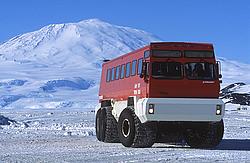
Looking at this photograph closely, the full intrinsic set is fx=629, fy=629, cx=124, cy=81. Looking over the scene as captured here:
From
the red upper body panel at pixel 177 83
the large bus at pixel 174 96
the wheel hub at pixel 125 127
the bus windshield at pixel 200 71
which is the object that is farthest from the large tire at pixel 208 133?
the wheel hub at pixel 125 127

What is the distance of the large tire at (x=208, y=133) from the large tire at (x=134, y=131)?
1262 mm

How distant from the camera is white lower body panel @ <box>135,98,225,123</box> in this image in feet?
56.7

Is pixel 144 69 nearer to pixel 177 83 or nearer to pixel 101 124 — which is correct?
pixel 177 83

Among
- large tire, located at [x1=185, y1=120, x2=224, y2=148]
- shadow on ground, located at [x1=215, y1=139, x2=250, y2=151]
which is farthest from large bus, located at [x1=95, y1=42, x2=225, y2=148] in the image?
shadow on ground, located at [x1=215, y1=139, x2=250, y2=151]

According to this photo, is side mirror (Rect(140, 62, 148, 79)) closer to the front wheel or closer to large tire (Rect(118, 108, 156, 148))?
large tire (Rect(118, 108, 156, 148))

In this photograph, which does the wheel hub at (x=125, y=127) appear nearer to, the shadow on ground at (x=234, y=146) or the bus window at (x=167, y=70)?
the bus window at (x=167, y=70)

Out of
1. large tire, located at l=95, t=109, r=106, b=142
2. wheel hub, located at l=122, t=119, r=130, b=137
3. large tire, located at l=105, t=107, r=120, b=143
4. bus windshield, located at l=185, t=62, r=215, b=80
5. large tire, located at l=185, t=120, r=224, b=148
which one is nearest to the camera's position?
bus windshield, located at l=185, t=62, r=215, b=80

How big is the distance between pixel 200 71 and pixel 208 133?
1902 mm

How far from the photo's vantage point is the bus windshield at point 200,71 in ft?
58.2

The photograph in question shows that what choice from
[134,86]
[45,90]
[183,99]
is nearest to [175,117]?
[183,99]

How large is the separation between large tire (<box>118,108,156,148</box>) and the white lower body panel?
32 cm

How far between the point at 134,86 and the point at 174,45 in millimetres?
1868

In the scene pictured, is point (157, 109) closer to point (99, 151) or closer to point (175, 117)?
point (175, 117)

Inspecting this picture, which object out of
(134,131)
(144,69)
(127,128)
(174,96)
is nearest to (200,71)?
(174,96)
